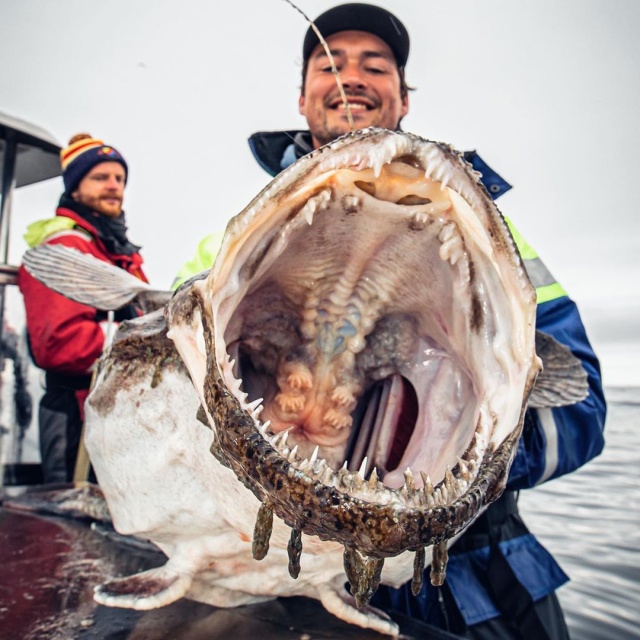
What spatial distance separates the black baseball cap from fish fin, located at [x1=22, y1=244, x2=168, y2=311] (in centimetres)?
187

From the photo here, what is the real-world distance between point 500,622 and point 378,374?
147 cm

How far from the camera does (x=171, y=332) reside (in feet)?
4.92

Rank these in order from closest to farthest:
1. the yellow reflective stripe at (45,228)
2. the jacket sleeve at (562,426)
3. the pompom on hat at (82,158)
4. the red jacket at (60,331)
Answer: the jacket sleeve at (562,426) < the red jacket at (60,331) < the yellow reflective stripe at (45,228) < the pompom on hat at (82,158)

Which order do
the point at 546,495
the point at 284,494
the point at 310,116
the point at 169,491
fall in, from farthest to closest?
1. the point at 546,495
2. the point at 310,116
3. the point at 169,491
4. the point at 284,494

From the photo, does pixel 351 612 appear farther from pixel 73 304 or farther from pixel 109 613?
pixel 73 304

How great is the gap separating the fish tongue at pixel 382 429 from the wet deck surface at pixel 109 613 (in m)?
0.49

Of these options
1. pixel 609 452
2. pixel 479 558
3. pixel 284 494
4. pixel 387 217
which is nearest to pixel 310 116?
pixel 387 217

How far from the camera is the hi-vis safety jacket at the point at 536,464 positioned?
7.16 ft

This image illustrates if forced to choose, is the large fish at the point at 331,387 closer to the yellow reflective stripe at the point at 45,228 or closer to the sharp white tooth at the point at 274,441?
the sharp white tooth at the point at 274,441

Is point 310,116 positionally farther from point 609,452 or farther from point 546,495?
point 609,452

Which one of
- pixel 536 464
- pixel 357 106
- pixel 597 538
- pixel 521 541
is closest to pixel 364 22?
pixel 357 106

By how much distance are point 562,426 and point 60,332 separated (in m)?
3.21

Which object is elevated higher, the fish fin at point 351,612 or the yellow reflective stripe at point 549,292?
the yellow reflective stripe at point 549,292

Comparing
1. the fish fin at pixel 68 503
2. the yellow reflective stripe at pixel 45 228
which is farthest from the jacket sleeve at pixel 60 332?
the fish fin at pixel 68 503
